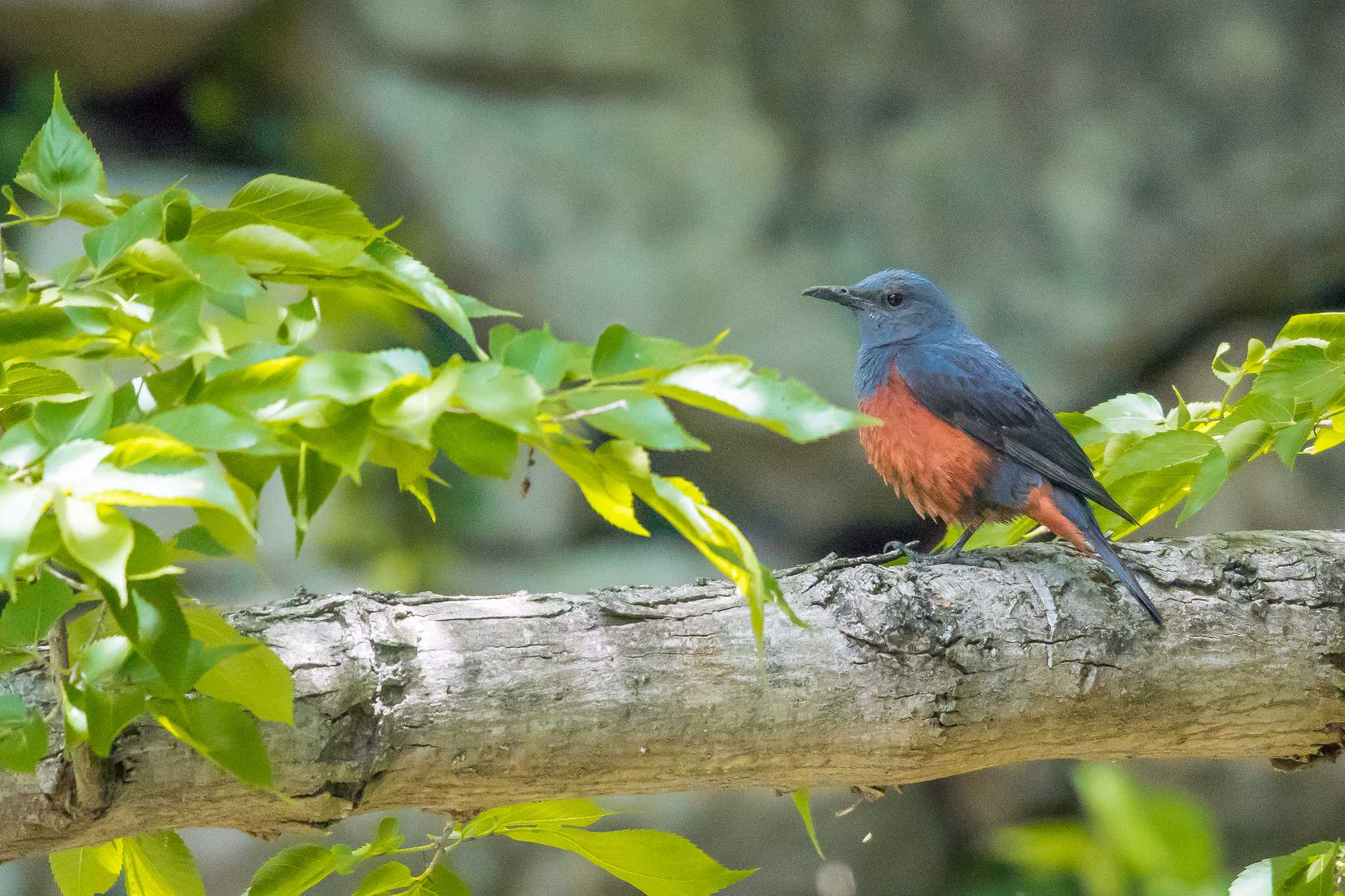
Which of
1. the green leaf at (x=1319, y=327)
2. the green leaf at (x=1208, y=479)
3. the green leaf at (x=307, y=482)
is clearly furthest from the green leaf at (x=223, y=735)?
the green leaf at (x=1319, y=327)

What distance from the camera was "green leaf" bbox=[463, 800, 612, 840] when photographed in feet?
4.86

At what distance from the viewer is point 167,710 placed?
1.13 m

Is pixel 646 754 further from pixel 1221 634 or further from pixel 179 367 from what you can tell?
pixel 1221 634

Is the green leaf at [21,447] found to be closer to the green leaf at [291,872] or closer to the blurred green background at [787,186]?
the green leaf at [291,872]

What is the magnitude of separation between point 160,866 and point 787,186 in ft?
18.5

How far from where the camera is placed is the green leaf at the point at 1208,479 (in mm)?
1816

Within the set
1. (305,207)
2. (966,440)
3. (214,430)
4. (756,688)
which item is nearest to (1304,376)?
(756,688)

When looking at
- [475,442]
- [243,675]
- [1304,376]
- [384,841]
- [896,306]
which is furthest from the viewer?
[896,306]

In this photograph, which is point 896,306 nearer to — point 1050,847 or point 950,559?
point 950,559

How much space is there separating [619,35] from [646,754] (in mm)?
5796

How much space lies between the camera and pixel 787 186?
6602mm

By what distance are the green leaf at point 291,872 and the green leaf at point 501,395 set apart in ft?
2.55

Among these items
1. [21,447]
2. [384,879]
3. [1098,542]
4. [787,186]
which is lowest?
[787,186]

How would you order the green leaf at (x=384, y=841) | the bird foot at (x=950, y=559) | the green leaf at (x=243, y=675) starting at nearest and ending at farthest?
the green leaf at (x=243, y=675)
the green leaf at (x=384, y=841)
the bird foot at (x=950, y=559)
